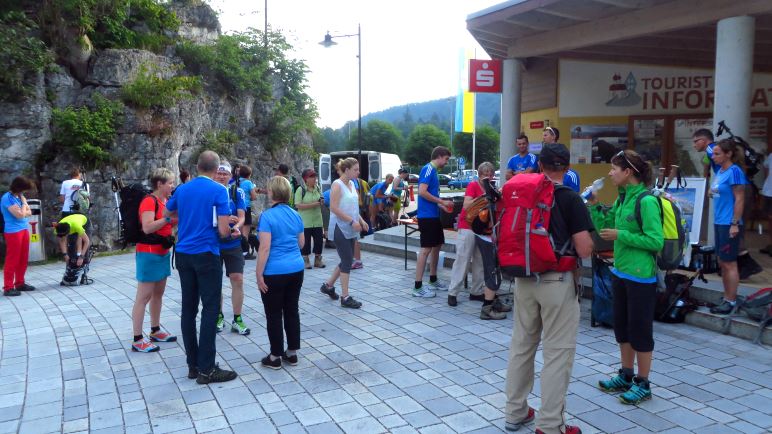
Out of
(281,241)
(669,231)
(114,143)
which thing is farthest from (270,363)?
(114,143)

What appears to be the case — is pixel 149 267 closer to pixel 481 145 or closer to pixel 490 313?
pixel 490 313

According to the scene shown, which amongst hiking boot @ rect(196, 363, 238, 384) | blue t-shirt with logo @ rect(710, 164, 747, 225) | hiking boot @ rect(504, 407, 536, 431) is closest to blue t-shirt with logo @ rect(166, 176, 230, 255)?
hiking boot @ rect(196, 363, 238, 384)

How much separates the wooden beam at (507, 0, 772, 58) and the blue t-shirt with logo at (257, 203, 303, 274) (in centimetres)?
556

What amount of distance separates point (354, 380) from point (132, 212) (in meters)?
2.59

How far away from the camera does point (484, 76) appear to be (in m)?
10.6

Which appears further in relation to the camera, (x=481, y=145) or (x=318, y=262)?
(x=481, y=145)

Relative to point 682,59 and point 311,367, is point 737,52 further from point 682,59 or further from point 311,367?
point 311,367

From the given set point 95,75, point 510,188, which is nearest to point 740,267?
point 510,188

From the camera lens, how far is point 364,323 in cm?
638

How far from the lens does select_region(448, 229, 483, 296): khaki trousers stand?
6.77m

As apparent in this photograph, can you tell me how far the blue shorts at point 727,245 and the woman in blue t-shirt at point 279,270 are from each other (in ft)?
13.4

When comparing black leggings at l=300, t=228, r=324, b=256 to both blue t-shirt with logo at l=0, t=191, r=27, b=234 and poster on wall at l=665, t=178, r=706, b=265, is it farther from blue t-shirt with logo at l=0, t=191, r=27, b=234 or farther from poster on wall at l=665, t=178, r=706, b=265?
poster on wall at l=665, t=178, r=706, b=265

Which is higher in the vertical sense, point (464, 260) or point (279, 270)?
point (279, 270)

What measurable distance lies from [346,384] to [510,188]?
7.07ft
